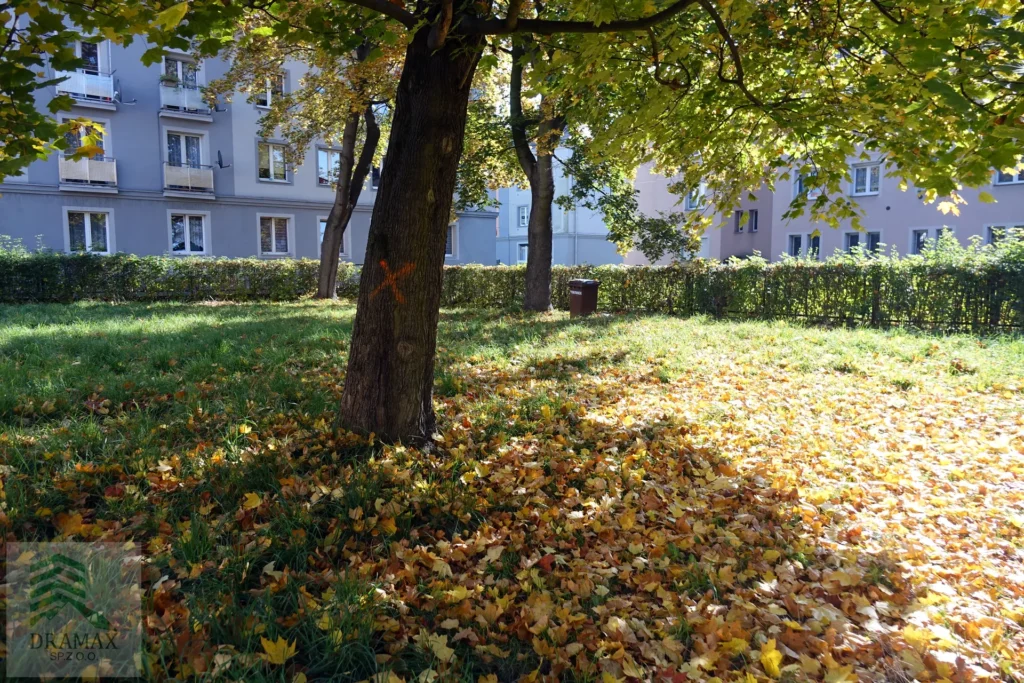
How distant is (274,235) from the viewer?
27391 millimetres

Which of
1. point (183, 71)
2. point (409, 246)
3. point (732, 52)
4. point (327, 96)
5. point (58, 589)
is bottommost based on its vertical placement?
point (58, 589)

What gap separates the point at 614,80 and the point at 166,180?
2441 centimetres

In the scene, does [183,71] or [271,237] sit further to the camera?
[271,237]

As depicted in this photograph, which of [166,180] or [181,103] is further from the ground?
[181,103]

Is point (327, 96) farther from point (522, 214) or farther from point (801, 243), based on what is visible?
point (522, 214)

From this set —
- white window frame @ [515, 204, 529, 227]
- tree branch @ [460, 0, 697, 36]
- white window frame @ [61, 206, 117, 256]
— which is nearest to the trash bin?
tree branch @ [460, 0, 697, 36]

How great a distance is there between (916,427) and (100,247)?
89.7 feet

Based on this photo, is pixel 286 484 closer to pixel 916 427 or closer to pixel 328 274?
pixel 916 427

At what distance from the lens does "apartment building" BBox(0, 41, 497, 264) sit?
23.2 metres

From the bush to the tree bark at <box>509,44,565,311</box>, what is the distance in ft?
4.04

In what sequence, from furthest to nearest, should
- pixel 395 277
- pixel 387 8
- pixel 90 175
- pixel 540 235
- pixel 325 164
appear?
1. pixel 325 164
2. pixel 90 175
3. pixel 540 235
4. pixel 395 277
5. pixel 387 8

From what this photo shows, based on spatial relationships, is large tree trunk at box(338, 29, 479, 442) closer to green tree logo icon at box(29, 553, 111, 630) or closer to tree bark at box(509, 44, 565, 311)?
green tree logo icon at box(29, 553, 111, 630)

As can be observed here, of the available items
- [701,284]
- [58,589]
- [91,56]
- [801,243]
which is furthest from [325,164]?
[58,589]

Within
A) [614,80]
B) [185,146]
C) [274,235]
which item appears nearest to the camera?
[614,80]
